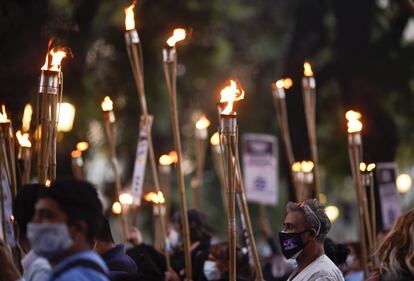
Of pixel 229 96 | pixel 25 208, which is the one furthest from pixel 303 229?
pixel 25 208

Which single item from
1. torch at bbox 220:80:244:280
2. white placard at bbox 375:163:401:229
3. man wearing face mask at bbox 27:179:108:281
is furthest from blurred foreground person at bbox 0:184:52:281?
white placard at bbox 375:163:401:229

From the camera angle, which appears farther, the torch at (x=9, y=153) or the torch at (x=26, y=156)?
the torch at (x=26, y=156)

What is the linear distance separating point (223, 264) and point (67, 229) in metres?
4.31

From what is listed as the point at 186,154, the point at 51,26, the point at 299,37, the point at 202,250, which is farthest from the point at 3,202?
the point at 186,154

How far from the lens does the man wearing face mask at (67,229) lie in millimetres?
4812

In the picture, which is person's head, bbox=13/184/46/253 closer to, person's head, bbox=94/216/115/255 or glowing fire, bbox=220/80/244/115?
person's head, bbox=94/216/115/255

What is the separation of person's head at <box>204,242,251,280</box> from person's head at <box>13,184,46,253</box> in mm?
3378

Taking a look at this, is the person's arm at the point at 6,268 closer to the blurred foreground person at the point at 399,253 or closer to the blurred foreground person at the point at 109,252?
the blurred foreground person at the point at 109,252

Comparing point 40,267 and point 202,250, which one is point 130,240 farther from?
point 40,267

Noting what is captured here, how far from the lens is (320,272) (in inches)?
258

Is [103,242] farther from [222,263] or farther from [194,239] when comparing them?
[194,239]

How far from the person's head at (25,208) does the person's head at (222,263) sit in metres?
3.38

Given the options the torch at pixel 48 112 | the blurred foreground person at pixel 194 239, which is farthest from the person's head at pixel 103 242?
the blurred foreground person at pixel 194 239

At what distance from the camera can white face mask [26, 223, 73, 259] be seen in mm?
4871
